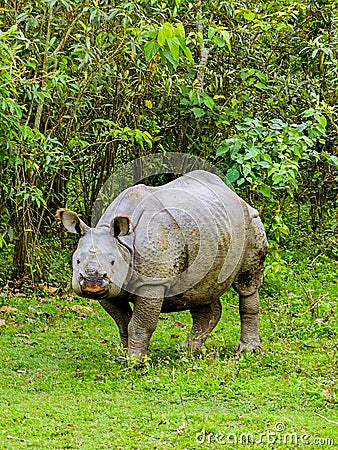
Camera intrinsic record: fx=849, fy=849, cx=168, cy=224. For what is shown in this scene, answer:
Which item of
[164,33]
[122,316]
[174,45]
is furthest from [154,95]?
[122,316]

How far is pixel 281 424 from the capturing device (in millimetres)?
6258

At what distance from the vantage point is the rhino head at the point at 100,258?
7.16 metres

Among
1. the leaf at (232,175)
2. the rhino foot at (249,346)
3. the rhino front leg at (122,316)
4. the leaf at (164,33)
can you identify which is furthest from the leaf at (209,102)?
the rhino front leg at (122,316)

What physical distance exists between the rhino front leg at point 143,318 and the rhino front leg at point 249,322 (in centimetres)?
130

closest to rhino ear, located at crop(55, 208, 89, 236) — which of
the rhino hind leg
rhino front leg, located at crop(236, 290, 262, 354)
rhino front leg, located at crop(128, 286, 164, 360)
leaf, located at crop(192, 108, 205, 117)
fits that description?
rhino front leg, located at crop(128, 286, 164, 360)

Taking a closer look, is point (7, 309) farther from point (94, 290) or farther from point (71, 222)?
point (94, 290)

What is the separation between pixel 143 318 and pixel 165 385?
776 millimetres

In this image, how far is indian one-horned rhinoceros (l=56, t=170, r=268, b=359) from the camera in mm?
7371

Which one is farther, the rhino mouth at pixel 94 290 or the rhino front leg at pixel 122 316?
the rhino front leg at pixel 122 316

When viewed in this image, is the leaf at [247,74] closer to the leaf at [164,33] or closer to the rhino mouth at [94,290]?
the leaf at [164,33]

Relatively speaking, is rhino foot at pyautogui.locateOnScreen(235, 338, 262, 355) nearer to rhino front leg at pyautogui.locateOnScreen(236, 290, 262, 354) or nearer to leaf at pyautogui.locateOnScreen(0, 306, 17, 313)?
rhino front leg at pyautogui.locateOnScreen(236, 290, 262, 354)

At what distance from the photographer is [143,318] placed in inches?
307

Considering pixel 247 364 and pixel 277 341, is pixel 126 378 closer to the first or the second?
pixel 247 364

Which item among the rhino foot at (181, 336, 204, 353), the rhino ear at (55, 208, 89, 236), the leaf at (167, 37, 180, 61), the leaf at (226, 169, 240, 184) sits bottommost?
the rhino foot at (181, 336, 204, 353)
